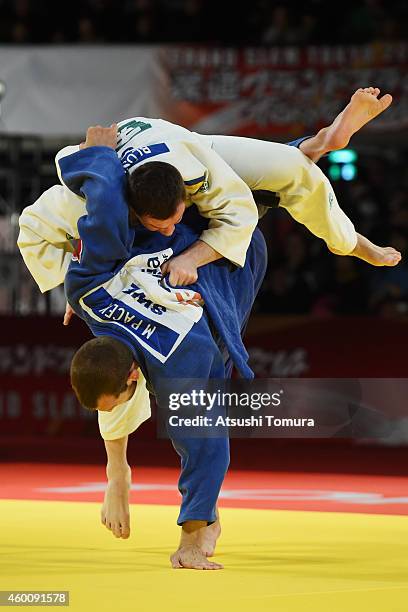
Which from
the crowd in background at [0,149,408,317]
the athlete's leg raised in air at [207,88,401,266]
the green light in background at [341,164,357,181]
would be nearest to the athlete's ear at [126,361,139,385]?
the athlete's leg raised in air at [207,88,401,266]

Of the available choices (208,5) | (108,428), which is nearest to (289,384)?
(108,428)

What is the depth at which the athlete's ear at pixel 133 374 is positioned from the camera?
3.61m

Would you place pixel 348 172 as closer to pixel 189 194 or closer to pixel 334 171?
pixel 334 171

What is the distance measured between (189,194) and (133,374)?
0.56 m

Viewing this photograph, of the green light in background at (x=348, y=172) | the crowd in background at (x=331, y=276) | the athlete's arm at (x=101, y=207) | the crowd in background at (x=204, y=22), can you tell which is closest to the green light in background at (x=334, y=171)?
the green light in background at (x=348, y=172)

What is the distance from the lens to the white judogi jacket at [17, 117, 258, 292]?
373 cm

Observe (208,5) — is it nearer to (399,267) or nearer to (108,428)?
(399,267)

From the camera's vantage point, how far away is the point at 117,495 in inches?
157

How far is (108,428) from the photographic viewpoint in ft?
13.3

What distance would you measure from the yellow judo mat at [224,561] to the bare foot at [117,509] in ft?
0.24

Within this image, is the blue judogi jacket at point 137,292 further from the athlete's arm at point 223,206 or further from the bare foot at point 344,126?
the bare foot at point 344,126

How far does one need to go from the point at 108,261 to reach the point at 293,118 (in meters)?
5.22

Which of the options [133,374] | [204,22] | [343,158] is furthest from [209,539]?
[343,158]

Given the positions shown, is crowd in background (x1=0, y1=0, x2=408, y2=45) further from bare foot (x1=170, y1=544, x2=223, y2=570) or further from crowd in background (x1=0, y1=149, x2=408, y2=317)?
bare foot (x1=170, y1=544, x2=223, y2=570)
